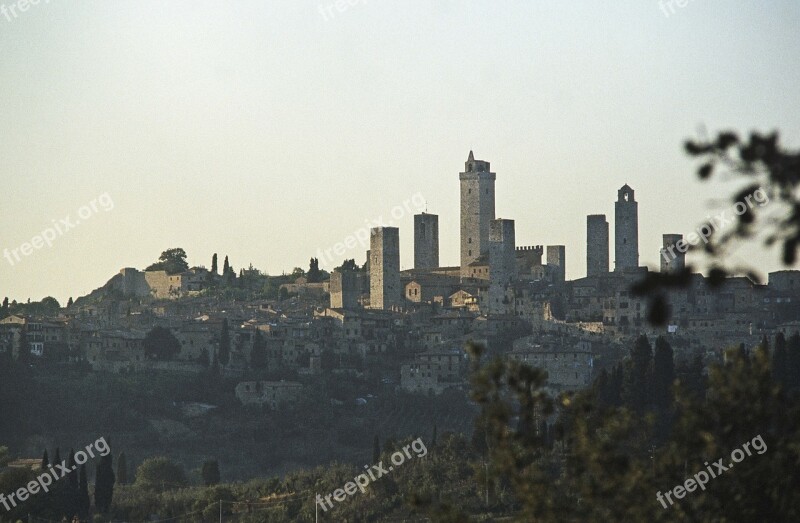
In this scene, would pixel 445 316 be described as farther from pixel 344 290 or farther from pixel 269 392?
pixel 269 392

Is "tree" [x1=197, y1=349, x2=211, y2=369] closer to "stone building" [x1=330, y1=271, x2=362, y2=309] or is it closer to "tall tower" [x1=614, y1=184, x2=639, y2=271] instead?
"stone building" [x1=330, y1=271, x2=362, y2=309]

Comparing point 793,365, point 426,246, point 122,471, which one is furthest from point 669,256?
point 122,471

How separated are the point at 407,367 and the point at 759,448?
49.2m

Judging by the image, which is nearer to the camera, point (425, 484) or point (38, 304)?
point (425, 484)

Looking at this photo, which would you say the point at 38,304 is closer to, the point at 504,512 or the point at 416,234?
the point at 416,234

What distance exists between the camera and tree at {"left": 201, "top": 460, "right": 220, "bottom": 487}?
51.8 m

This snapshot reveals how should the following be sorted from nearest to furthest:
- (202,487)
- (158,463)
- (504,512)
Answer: (504,512)
(202,487)
(158,463)

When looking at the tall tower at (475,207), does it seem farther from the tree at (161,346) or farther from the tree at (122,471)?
the tree at (122,471)

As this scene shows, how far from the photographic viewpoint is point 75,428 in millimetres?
61969

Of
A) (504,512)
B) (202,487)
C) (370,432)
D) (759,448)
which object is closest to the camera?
(759,448)

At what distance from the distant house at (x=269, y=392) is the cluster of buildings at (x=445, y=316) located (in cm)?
7

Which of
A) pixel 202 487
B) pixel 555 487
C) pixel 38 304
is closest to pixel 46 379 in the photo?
pixel 202 487

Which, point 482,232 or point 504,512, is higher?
point 482,232

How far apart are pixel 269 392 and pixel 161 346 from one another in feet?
20.5
